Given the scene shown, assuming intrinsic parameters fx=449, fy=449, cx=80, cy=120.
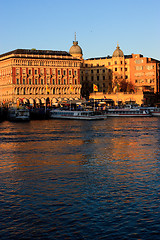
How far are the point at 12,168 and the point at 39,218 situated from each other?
1554 centimetres

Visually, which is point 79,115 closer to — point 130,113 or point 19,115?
point 19,115

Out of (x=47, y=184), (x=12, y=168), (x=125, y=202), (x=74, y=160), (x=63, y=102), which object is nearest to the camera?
(x=125, y=202)

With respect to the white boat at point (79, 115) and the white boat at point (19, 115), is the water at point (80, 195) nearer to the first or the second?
the white boat at point (19, 115)

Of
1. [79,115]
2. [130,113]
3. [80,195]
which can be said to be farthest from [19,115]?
[80,195]

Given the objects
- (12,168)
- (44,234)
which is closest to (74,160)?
(12,168)

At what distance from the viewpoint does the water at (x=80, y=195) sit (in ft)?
71.6

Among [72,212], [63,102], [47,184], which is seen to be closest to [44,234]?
[72,212]

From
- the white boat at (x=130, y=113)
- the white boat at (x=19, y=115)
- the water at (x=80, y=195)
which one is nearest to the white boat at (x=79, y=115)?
the white boat at (x=19, y=115)

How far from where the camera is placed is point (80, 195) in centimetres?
2802

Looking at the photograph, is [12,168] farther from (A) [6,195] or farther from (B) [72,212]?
(B) [72,212]

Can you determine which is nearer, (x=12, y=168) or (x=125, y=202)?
(x=125, y=202)

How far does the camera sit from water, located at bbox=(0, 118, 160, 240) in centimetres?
2181

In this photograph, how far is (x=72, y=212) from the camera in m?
24.4

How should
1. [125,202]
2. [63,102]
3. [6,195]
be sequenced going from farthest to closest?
1. [63,102]
2. [6,195]
3. [125,202]
